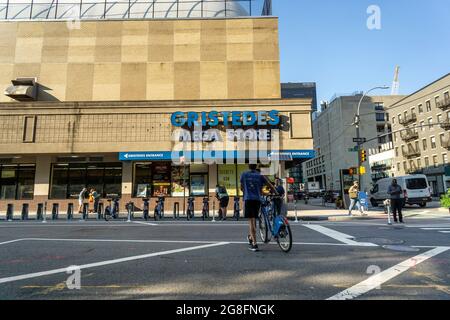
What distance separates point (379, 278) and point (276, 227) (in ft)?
7.95

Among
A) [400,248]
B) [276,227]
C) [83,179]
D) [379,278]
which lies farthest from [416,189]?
[83,179]

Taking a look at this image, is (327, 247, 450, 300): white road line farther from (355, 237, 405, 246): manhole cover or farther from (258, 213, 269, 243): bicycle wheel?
(258, 213, 269, 243): bicycle wheel

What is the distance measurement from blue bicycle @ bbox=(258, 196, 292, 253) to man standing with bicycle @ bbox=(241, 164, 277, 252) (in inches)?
18.2

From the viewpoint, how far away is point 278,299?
3.40 m

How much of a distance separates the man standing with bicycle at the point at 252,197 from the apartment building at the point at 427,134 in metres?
43.4

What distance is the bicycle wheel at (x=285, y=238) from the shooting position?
592 cm

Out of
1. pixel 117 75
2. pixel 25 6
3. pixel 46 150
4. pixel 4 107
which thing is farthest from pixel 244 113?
pixel 25 6

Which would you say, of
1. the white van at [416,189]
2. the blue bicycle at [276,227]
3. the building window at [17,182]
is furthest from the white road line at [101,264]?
the white van at [416,189]

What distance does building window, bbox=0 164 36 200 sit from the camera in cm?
2148

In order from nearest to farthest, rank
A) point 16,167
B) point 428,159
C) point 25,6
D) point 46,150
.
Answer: point 46,150, point 16,167, point 25,6, point 428,159

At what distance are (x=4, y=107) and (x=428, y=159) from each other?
194 ft

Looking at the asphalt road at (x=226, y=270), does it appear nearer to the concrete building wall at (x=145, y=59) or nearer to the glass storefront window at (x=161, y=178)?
the glass storefront window at (x=161, y=178)

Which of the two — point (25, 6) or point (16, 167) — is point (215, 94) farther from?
point (25, 6)

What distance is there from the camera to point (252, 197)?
623 centimetres
